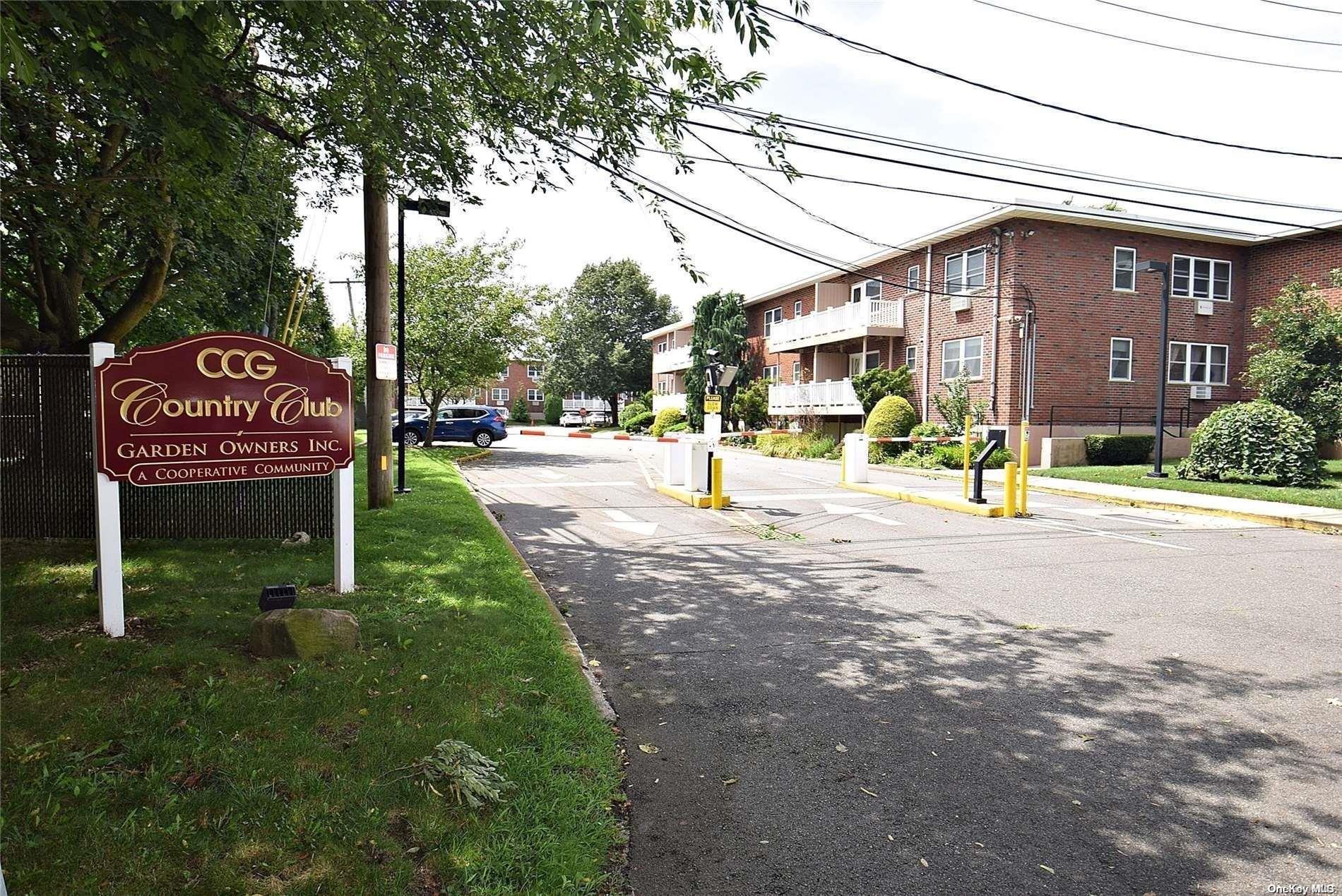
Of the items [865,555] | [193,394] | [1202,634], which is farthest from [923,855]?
[865,555]

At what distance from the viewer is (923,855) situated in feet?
10.5

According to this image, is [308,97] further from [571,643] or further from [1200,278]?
[1200,278]

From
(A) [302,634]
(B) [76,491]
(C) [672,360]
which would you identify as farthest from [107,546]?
(C) [672,360]

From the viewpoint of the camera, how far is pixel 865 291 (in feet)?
102

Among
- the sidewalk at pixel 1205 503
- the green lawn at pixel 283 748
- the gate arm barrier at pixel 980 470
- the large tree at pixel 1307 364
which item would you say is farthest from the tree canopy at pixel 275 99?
the large tree at pixel 1307 364

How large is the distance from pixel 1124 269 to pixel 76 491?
2762 centimetres

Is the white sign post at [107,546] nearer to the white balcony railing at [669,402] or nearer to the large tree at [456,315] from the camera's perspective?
the large tree at [456,315]

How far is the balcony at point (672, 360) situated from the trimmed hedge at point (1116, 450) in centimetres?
2545

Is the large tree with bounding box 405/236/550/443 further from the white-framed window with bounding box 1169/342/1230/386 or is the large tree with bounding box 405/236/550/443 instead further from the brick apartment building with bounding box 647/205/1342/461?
the white-framed window with bounding box 1169/342/1230/386

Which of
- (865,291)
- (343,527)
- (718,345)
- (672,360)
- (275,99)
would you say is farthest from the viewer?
(672,360)

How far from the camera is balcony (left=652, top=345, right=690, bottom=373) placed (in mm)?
46303

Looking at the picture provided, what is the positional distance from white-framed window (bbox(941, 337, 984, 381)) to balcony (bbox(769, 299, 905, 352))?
2.45 meters

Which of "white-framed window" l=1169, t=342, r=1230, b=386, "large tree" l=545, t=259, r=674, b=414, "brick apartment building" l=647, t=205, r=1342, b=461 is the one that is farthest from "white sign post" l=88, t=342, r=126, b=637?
"large tree" l=545, t=259, r=674, b=414

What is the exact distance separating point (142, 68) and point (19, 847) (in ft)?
15.9
